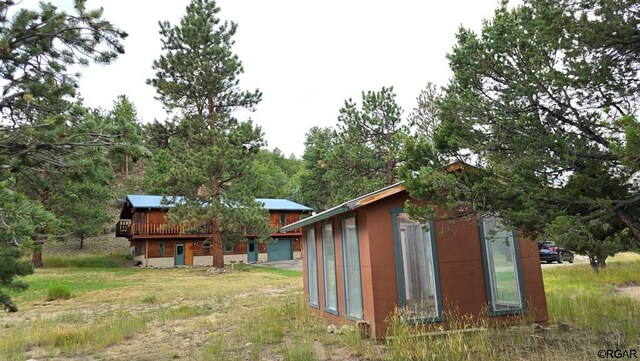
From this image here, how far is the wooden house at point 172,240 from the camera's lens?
30156 millimetres

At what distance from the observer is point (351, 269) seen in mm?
7961

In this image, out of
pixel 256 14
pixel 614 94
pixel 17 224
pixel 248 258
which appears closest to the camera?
pixel 17 224

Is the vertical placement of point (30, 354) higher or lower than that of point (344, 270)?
lower

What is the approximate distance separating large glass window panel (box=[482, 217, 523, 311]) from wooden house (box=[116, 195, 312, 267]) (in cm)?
2114

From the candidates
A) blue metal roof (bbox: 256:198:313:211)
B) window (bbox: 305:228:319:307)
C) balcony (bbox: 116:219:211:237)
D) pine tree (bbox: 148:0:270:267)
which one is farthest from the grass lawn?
blue metal roof (bbox: 256:198:313:211)

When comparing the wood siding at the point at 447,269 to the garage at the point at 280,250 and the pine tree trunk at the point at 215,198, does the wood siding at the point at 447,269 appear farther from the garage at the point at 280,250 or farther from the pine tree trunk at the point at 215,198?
the garage at the point at 280,250

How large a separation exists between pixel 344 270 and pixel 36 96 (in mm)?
5839

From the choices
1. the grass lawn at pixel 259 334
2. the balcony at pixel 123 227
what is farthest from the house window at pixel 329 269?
the balcony at pixel 123 227

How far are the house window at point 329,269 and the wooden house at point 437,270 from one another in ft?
0.95

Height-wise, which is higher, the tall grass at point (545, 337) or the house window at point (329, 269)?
the house window at point (329, 269)

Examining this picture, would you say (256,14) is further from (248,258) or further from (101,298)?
(248,258)

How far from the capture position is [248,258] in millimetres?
34156

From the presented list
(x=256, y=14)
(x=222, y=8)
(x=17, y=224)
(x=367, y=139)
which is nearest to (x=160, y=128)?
(x=222, y=8)

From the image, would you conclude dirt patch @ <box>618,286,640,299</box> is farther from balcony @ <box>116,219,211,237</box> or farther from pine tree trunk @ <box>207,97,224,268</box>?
balcony @ <box>116,219,211,237</box>
